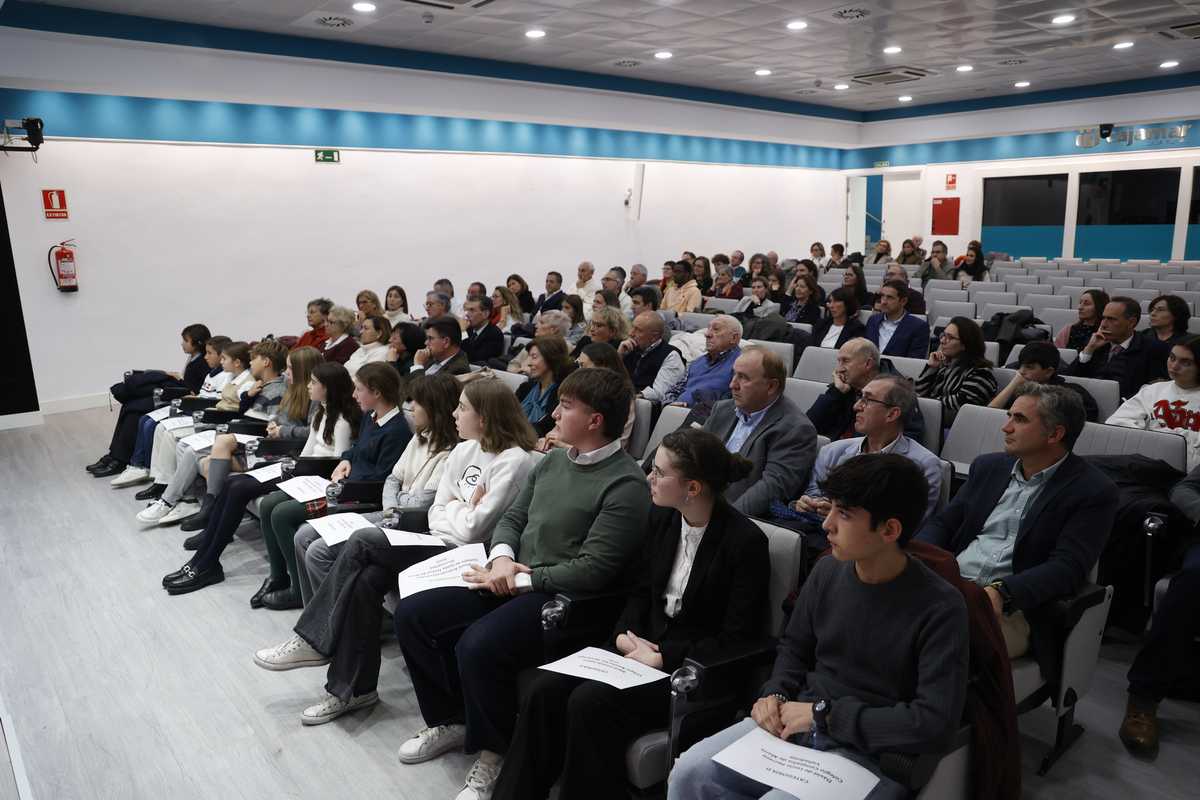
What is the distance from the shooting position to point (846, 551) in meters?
1.85

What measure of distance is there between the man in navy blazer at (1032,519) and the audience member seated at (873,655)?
0.63m

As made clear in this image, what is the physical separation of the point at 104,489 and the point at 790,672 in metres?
5.59

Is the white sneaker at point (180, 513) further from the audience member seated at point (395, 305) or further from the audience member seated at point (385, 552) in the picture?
the audience member seated at point (395, 305)

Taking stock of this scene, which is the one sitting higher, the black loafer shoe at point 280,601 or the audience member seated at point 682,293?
the audience member seated at point 682,293

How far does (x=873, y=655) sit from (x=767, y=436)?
4.94 ft

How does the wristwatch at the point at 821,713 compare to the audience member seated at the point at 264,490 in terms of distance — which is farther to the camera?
the audience member seated at the point at 264,490

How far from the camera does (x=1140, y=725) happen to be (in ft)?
8.84

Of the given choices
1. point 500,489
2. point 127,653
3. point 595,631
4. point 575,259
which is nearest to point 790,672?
point 595,631

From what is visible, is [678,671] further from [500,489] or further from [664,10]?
[664,10]

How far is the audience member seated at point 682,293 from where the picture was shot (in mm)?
9531

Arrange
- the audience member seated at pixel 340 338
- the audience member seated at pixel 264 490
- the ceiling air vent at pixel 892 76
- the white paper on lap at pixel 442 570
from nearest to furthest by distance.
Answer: the white paper on lap at pixel 442 570 → the audience member seated at pixel 264 490 → the audience member seated at pixel 340 338 → the ceiling air vent at pixel 892 76

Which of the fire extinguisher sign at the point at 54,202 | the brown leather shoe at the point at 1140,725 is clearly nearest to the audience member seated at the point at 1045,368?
the brown leather shoe at the point at 1140,725

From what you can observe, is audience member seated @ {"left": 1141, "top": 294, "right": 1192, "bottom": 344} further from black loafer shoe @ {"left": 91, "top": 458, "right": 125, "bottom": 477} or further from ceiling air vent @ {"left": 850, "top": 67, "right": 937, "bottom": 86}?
ceiling air vent @ {"left": 850, "top": 67, "right": 937, "bottom": 86}

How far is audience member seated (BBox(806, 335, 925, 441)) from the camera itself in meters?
3.70
